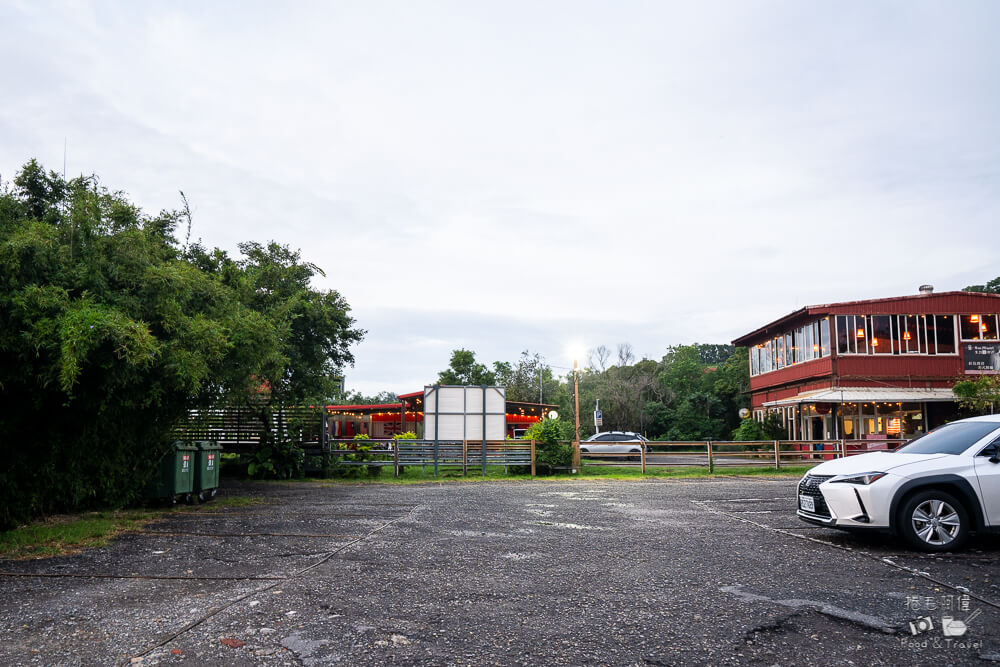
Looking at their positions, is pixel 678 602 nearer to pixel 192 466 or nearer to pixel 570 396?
pixel 192 466

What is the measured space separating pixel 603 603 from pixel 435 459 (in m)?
16.6

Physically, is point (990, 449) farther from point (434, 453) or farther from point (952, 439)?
point (434, 453)

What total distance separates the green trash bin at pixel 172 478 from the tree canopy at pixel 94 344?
250 mm

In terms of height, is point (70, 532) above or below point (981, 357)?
below

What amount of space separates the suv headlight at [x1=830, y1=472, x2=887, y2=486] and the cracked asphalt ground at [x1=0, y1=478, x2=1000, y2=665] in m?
0.76

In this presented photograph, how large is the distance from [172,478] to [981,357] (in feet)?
95.7

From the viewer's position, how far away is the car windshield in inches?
320

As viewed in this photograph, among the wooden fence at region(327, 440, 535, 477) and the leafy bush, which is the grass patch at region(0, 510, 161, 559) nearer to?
the wooden fence at region(327, 440, 535, 477)

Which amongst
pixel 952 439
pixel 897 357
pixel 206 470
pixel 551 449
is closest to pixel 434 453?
pixel 551 449

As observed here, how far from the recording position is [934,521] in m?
7.73

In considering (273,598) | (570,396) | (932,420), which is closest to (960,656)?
(273,598)

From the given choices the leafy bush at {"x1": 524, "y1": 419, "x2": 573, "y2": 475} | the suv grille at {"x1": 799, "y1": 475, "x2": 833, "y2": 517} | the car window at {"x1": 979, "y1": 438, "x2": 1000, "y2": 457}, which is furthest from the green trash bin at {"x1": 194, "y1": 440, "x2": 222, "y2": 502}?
the car window at {"x1": 979, "y1": 438, "x2": 1000, "y2": 457}

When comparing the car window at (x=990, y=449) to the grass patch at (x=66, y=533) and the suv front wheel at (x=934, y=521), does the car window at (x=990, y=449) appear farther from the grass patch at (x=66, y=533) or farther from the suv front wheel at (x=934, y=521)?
the grass patch at (x=66, y=533)

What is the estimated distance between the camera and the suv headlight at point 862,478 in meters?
7.88
